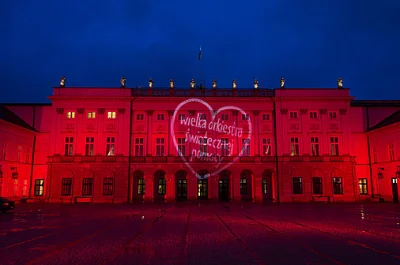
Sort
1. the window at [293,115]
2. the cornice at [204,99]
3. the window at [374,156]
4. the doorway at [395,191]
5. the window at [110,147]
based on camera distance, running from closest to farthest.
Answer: the doorway at [395,191] → the window at [374,156] → the window at [110,147] → the cornice at [204,99] → the window at [293,115]

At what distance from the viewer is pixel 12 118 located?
4716cm

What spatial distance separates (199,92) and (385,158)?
1068 inches

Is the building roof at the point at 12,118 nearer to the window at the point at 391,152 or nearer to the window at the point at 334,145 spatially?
the window at the point at 334,145

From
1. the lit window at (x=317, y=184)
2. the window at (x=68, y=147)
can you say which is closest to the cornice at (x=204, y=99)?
the window at (x=68, y=147)

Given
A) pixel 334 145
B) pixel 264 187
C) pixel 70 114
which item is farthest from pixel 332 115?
pixel 70 114

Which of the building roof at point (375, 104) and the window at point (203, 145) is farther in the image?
the building roof at point (375, 104)

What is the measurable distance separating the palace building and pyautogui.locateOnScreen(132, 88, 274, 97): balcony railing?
0.15 meters

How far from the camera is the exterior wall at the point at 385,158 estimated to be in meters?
44.7

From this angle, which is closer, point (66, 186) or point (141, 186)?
point (66, 186)

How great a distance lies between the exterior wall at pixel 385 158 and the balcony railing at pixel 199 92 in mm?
16158

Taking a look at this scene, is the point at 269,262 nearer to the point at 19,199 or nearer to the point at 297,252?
the point at 297,252

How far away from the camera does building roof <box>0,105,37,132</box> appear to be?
145ft

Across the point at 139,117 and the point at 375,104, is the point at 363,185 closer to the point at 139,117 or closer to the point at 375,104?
the point at 375,104

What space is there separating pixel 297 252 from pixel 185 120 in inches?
1558
